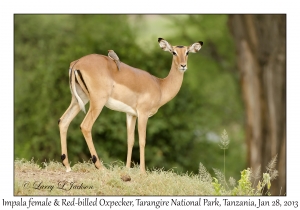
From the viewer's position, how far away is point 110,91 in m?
9.06

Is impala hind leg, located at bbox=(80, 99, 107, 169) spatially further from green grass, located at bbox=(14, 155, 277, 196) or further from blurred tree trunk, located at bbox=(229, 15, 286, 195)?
blurred tree trunk, located at bbox=(229, 15, 286, 195)

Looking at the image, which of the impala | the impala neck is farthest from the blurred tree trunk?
the impala

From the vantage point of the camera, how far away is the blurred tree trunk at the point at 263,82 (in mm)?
15445

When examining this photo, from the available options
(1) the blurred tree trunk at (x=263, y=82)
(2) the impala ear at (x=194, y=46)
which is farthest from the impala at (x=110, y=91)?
(1) the blurred tree trunk at (x=263, y=82)

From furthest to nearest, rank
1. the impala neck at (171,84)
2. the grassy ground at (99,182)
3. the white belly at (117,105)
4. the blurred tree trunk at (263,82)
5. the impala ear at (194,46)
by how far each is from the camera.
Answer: the blurred tree trunk at (263,82)
the impala neck at (171,84)
the impala ear at (194,46)
the white belly at (117,105)
the grassy ground at (99,182)

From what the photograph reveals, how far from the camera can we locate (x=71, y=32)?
25453 millimetres

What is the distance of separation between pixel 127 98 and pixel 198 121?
6.03 meters

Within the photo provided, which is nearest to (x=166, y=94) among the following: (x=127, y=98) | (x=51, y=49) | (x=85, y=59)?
(x=127, y=98)

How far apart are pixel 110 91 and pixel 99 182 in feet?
4.54

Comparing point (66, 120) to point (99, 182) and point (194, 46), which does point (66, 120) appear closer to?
point (99, 182)

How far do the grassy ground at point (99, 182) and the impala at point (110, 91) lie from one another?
9.7 inches

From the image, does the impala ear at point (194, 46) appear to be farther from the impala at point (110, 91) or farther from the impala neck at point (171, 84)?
the impala neck at point (171, 84)

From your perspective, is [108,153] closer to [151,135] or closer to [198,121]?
[151,135]

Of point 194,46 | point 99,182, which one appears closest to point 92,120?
point 99,182
